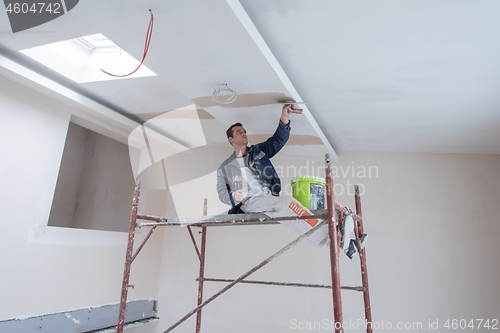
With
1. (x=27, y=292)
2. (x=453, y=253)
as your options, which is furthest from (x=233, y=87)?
(x=453, y=253)

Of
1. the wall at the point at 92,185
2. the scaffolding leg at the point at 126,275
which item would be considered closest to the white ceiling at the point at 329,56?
the scaffolding leg at the point at 126,275

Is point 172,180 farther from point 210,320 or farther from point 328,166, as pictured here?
point 328,166

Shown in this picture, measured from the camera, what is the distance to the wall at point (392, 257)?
325 centimetres

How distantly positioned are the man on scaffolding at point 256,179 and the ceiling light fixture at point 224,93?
29cm

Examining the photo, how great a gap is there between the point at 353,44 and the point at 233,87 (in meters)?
0.92

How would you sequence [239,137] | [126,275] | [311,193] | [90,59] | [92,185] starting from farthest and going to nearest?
[92,185] → [90,59] → [239,137] → [126,275] → [311,193]

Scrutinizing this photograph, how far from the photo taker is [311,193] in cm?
220

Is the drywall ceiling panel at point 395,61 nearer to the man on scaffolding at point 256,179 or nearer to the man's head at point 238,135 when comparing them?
the man on scaffolding at point 256,179

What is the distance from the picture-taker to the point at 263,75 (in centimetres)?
223

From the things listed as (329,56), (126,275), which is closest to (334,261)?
(329,56)

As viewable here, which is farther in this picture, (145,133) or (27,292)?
(145,133)

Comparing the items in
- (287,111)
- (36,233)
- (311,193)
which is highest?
(287,111)

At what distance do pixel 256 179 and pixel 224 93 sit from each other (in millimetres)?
752

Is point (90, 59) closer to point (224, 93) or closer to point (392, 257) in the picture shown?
point (224, 93)
